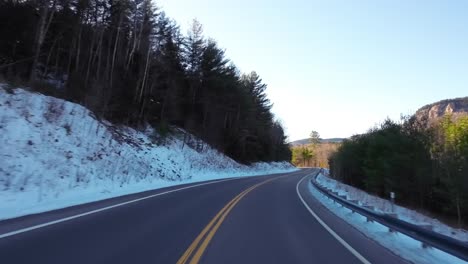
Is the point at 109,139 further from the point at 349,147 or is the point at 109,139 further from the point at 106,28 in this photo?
the point at 349,147

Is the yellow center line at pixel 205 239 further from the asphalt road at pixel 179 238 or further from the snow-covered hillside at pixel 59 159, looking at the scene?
the snow-covered hillside at pixel 59 159

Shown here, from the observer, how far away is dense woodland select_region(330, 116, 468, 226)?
38.3 m

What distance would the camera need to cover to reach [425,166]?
42812mm

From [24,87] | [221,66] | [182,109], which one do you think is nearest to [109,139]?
[24,87]

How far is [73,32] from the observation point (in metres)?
36.3

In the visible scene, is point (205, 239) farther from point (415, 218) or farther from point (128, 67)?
point (128, 67)

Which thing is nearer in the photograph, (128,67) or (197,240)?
(197,240)

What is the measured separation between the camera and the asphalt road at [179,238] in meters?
7.66

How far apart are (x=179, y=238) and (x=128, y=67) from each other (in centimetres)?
3621

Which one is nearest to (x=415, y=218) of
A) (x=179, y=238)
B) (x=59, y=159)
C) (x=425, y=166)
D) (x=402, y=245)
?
(x=402, y=245)

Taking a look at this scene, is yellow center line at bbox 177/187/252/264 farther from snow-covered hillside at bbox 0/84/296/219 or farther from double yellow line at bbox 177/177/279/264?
snow-covered hillside at bbox 0/84/296/219

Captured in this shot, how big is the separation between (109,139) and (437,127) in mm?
Answer: 34361

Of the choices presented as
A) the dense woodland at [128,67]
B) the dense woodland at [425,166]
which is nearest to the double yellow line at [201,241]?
the dense woodland at [128,67]

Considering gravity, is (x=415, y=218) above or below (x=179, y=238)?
above
